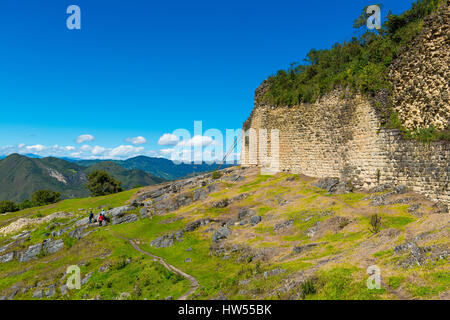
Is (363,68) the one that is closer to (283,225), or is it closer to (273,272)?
(283,225)

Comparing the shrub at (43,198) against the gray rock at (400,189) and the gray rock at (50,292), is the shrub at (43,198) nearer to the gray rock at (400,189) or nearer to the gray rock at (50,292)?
the gray rock at (50,292)

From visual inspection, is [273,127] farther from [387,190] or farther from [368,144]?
[387,190]

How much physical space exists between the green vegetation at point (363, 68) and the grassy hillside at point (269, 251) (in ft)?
31.2

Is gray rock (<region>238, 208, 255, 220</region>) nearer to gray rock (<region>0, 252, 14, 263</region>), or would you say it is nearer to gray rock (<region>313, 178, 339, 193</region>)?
gray rock (<region>313, 178, 339, 193</region>)

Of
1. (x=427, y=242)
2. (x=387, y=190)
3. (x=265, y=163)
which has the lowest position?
(x=427, y=242)

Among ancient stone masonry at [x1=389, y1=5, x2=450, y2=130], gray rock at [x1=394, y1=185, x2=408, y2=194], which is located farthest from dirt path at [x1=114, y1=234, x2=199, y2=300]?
ancient stone masonry at [x1=389, y1=5, x2=450, y2=130]

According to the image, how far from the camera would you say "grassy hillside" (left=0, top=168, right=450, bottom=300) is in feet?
42.5

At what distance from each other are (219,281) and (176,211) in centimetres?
2208

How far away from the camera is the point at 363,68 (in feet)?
103

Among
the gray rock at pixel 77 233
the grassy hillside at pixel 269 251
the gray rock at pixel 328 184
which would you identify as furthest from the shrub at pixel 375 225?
the gray rock at pixel 77 233

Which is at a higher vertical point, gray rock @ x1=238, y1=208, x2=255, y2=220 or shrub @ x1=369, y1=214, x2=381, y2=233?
shrub @ x1=369, y1=214, x2=381, y2=233

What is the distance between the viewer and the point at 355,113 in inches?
1264

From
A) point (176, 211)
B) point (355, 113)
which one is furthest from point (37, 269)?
point (355, 113)

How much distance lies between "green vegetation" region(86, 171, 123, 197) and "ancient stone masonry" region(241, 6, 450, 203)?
64.5 m
